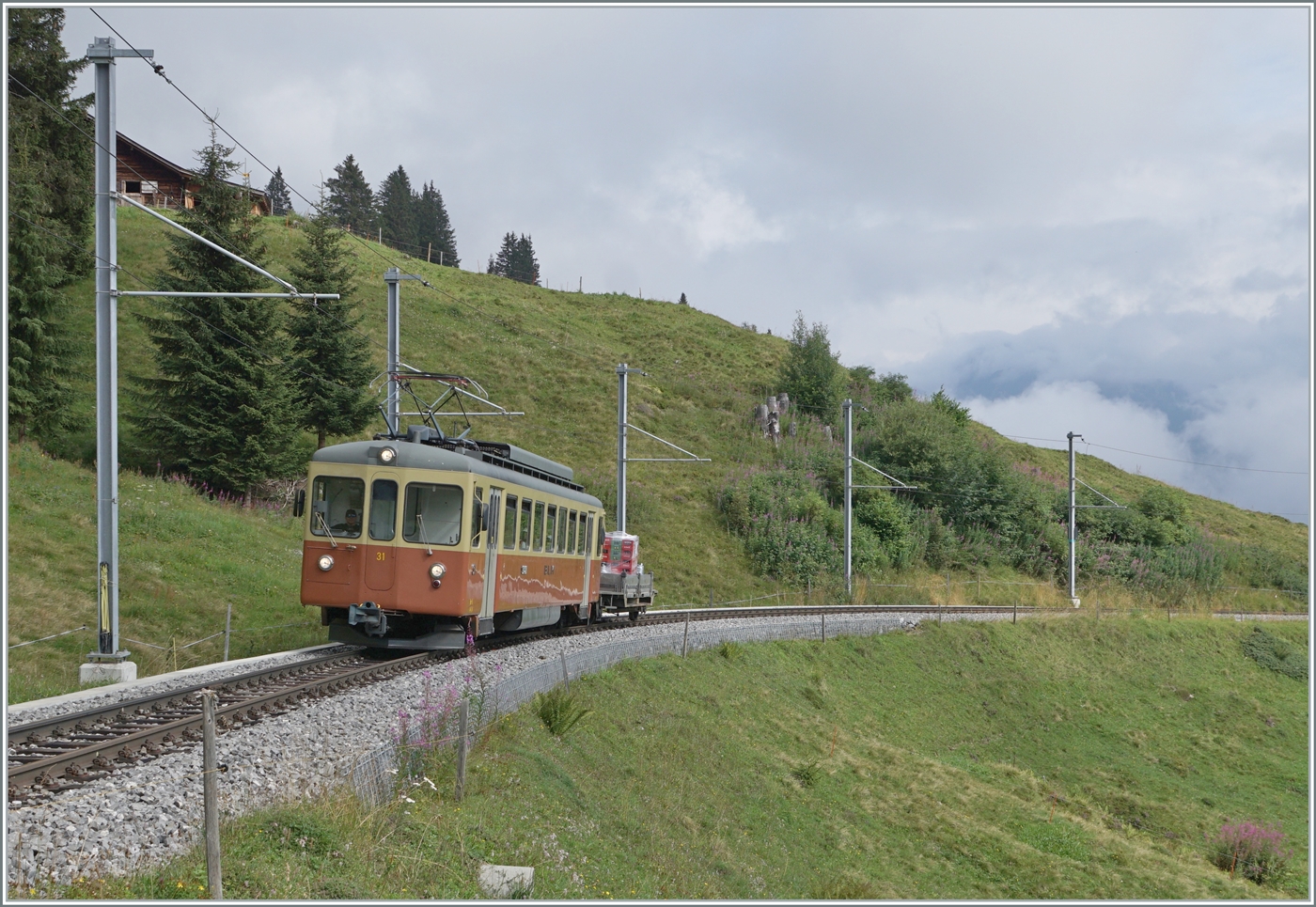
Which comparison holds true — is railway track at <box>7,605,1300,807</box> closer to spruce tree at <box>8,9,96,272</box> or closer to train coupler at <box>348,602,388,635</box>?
train coupler at <box>348,602,388,635</box>

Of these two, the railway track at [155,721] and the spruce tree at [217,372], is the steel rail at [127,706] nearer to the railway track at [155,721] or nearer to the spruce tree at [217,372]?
the railway track at [155,721]

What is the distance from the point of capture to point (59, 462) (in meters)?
25.1

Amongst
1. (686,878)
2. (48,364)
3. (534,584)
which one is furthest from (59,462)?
(686,878)

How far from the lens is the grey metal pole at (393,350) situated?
16.8 m

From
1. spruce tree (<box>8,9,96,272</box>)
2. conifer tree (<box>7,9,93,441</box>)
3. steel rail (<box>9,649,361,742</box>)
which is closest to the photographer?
steel rail (<box>9,649,361,742</box>)

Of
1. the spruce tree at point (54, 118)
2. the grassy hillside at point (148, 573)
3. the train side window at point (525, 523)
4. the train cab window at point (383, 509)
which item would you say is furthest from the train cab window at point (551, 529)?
the spruce tree at point (54, 118)

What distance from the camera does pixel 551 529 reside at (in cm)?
1808

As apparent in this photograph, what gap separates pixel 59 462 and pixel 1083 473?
187ft

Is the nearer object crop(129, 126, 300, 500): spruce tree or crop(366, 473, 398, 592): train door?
crop(366, 473, 398, 592): train door

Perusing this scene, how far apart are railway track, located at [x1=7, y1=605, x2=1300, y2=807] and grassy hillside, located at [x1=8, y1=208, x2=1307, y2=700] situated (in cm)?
248

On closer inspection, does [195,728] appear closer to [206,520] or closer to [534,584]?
[534,584]

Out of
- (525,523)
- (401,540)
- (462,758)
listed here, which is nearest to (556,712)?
(401,540)

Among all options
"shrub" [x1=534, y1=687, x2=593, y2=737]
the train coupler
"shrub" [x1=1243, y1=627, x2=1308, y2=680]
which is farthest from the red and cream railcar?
"shrub" [x1=1243, y1=627, x2=1308, y2=680]

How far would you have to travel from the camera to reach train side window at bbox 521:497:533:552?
1638 centimetres
